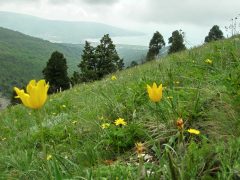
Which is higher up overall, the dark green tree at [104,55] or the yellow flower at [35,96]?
the yellow flower at [35,96]

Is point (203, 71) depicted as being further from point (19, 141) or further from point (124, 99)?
point (19, 141)

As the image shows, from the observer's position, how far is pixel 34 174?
347 cm

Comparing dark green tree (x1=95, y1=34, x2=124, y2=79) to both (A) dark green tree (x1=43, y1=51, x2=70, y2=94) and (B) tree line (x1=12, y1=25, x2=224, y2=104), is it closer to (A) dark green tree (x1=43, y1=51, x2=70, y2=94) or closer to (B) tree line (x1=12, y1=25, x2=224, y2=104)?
(B) tree line (x1=12, y1=25, x2=224, y2=104)

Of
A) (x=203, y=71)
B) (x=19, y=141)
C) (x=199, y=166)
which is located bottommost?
(x=19, y=141)

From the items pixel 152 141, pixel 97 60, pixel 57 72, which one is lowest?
pixel 57 72

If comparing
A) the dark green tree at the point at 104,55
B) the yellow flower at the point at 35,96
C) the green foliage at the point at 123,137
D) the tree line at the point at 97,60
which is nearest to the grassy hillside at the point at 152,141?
the green foliage at the point at 123,137

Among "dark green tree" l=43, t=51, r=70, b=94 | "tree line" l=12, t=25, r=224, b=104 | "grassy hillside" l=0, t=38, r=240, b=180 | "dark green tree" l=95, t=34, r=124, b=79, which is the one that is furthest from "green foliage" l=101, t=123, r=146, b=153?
"dark green tree" l=43, t=51, r=70, b=94

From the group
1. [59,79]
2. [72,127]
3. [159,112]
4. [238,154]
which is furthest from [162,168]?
[59,79]

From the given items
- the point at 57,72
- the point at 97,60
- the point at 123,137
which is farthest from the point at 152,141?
the point at 57,72

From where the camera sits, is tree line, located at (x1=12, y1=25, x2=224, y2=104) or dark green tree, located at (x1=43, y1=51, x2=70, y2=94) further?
dark green tree, located at (x1=43, y1=51, x2=70, y2=94)

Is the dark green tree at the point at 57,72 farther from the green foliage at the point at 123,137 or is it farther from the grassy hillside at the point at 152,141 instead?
the green foliage at the point at 123,137

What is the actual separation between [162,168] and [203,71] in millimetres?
2998

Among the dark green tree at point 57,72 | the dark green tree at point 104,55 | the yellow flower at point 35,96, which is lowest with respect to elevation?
the dark green tree at point 57,72

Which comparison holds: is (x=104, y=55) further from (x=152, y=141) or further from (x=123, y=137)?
(x=152, y=141)
